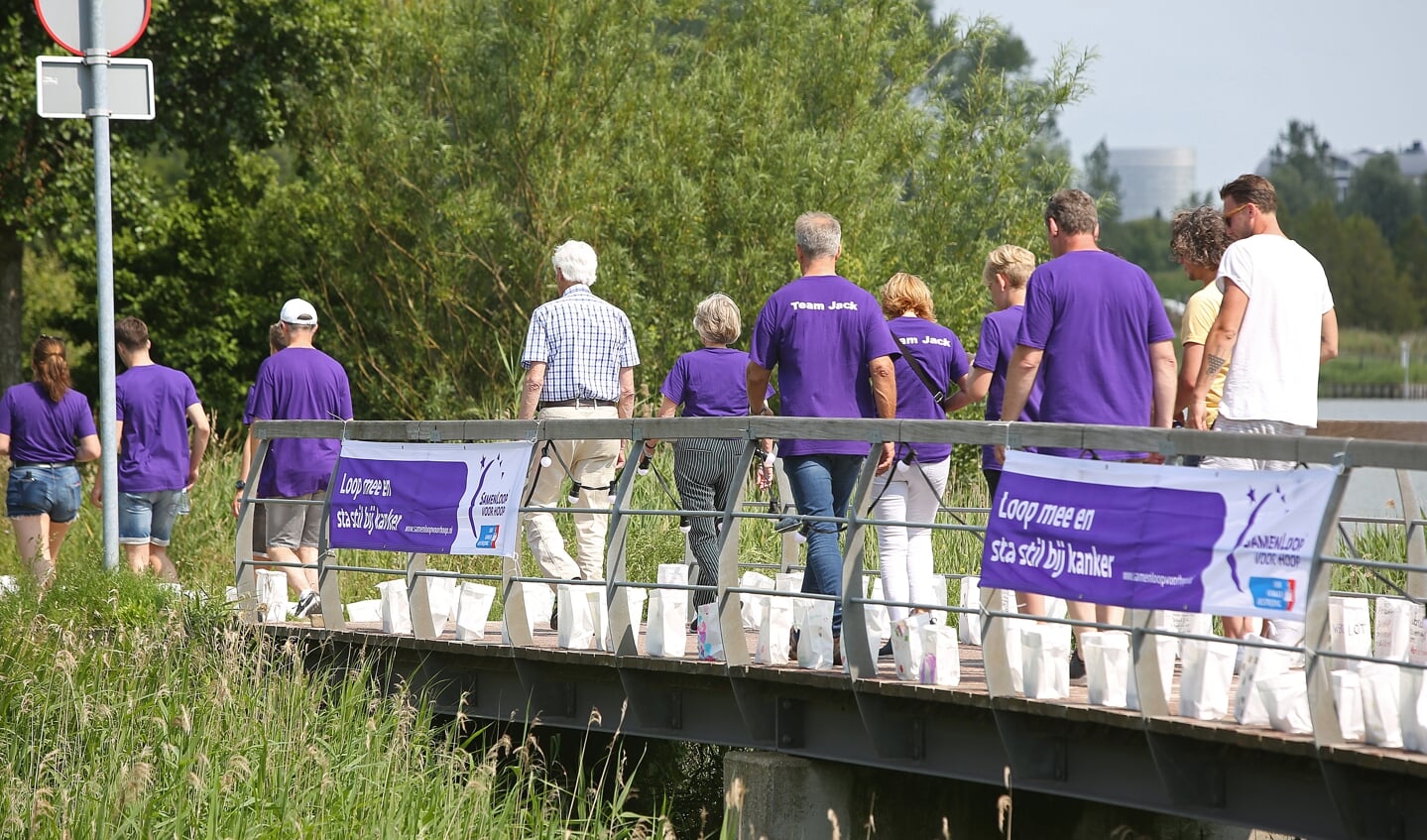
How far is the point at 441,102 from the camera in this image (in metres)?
18.4

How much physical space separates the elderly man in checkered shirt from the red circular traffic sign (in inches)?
97.3

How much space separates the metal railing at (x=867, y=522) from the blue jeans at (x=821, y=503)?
0.11 meters

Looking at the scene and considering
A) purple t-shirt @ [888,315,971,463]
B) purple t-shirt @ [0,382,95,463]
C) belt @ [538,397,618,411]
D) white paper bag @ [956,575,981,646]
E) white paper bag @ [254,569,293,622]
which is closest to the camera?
purple t-shirt @ [888,315,971,463]

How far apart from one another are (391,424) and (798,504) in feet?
7.86

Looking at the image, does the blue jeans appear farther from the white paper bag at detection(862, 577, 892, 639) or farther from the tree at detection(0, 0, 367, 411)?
the tree at detection(0, 0, 367, 411)

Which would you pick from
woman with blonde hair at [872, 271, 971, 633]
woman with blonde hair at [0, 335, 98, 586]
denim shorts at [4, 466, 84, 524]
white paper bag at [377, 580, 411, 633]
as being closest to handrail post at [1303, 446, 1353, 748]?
woman with blonde hair at [872, 271, 971, 633]

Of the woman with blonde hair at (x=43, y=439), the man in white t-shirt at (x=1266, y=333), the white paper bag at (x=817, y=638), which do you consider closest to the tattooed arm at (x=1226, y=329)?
the man in white t-shirt at (x=1266, y=333)

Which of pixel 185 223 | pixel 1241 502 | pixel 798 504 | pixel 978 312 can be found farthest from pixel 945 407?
pixel 185 223

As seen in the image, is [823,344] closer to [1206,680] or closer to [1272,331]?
[1272,331]

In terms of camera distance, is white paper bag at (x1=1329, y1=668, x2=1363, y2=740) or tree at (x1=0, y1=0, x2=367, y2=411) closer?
white paper bag at (x1=1329, y1=668, x2=1363, y2=740)

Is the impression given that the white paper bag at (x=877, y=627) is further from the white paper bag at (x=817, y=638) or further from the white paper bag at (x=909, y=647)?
the white paper bag at (x=909, y=647)

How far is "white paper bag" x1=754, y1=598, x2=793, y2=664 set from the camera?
730 centimetres

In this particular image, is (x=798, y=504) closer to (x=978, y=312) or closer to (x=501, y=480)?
(x=501, y=480)

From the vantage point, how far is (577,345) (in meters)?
8.87
